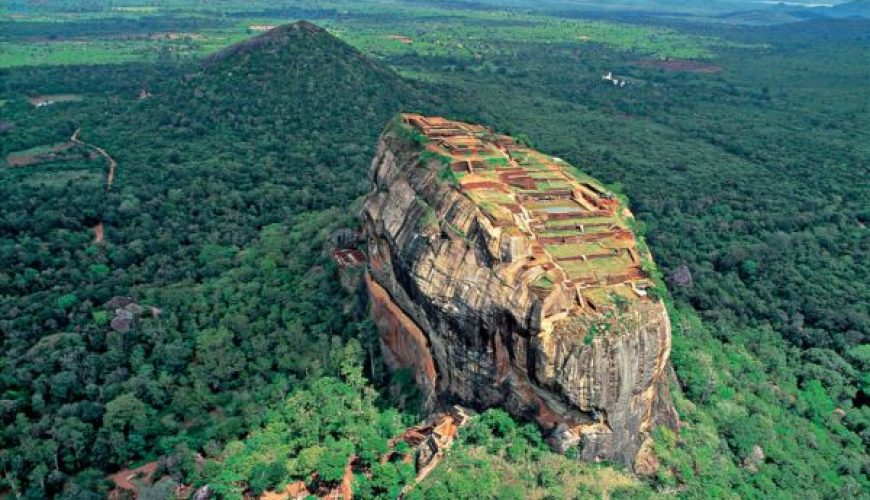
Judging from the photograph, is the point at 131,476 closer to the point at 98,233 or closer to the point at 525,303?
the point at 525,303

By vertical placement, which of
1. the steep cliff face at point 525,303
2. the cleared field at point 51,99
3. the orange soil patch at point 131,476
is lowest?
the orange soil patch at point 131,476

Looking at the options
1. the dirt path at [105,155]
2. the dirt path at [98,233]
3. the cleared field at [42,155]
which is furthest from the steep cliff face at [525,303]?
the cleared field at [42,155]

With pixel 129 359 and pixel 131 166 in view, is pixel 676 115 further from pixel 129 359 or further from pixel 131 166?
pixel 129 359

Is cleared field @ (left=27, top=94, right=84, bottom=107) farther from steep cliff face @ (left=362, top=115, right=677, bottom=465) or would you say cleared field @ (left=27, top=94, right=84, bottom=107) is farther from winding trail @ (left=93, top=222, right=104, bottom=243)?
steep cliff face @ (left=362, top=115, right=677, bottom=465)

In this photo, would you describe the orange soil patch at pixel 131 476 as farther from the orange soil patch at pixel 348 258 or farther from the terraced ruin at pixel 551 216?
the terraced ruin at pixel 551 216

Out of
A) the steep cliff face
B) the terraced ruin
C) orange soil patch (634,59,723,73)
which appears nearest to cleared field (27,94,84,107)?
the terraced ruin

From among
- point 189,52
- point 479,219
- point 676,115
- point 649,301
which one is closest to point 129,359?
point 479,219
